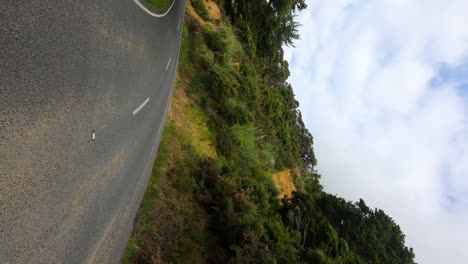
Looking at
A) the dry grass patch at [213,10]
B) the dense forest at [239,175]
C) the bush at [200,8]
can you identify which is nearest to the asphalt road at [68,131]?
the dense forest at [239,175]

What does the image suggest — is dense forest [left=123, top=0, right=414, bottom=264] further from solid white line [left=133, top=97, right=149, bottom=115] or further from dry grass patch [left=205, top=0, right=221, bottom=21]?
solid white line [left=133, top=97, right=149, bottom=115]

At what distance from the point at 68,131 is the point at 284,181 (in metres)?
15.0

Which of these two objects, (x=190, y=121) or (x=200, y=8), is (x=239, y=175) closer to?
(x=190, y=121)

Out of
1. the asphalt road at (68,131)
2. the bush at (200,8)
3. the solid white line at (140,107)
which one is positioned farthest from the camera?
the bush at (200,8)

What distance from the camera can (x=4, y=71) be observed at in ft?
13.6

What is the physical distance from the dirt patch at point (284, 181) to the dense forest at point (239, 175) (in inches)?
14.4

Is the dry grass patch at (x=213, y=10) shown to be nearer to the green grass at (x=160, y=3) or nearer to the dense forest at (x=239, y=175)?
the dense forest at (x=239, y=175)

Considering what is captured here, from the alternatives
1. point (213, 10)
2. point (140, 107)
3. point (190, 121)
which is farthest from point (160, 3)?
point (213, 10)

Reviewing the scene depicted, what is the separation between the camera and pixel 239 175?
41.7 ft

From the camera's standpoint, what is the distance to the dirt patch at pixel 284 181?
57.3 ft

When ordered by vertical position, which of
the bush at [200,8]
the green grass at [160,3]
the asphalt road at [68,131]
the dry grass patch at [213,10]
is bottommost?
the asphalt road at [68,131]

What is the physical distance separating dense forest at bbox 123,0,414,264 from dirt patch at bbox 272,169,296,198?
37 centimetres

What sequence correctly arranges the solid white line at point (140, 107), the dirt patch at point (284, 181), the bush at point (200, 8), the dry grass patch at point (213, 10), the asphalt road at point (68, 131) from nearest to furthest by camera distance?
the asphalt road at point (68, 131)
the solid white line at point (140, 107)
the dirt patch at point (284, 181)
the bush at point (200, 8)
the dry grass patch at point (213, 10)

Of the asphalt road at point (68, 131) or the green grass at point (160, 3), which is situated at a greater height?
the green grass at point (160, 3)
